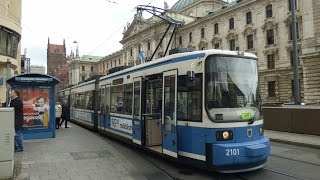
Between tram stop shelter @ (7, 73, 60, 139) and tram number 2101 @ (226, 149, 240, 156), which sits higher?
tram stop shelter @ (7, 73, 60, 139)

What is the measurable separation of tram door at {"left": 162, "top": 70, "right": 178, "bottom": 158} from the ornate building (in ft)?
376

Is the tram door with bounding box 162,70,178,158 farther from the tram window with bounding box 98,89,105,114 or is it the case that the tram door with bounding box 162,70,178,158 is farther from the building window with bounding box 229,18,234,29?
the building window with bounding box 229,18,234,29

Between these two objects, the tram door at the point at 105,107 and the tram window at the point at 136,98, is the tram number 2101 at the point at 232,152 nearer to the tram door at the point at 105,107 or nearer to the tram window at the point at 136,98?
the tram window at the point at 136,98

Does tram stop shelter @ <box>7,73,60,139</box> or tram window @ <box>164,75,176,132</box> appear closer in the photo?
tram window @ <box>164,75,176,132</box>

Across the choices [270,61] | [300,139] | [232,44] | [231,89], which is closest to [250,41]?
[232,44]

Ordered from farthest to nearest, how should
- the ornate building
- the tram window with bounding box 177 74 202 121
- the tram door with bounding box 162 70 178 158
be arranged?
the ornate building < the tram door with bounding box 162 70 178 158 < the tram window with bounding box 177 74 202 121

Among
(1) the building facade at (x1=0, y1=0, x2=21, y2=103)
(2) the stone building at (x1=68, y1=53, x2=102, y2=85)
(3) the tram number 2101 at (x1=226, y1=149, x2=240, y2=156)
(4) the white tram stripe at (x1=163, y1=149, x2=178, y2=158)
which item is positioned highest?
(2) the stone building at (x1=68, y1=53, x2=102, y2=85)

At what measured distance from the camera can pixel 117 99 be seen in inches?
554

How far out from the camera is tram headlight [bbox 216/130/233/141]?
8172mm

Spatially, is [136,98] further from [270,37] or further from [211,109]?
[270,37]

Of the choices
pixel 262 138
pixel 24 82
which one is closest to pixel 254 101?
pixel 262 138

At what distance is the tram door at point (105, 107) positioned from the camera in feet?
50.5

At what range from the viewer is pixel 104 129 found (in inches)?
630

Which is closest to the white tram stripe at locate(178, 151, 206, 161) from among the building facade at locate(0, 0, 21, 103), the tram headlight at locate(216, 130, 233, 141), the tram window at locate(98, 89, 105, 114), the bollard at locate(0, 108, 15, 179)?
the tram headlight at locate(216, 130, 233, 141)
